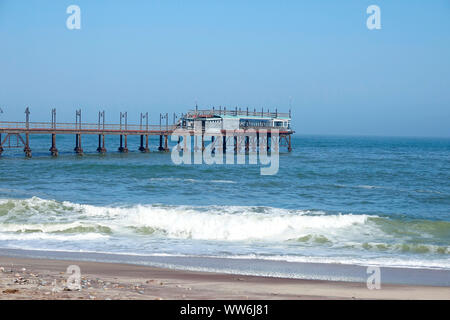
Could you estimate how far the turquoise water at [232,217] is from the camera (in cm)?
1312

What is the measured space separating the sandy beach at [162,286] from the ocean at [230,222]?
2.81 feet

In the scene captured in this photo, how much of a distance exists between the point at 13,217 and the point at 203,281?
1056cm

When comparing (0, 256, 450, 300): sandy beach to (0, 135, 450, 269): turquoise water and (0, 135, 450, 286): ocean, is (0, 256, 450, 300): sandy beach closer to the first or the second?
(0, 135, 450, 286): ocean

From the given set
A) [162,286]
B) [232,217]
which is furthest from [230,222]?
[162,286]

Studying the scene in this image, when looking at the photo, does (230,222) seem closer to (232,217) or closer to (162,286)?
(232,217)

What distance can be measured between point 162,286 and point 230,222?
27.8ft

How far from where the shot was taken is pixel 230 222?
16.8m

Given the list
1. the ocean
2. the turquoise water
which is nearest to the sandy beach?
the ocean

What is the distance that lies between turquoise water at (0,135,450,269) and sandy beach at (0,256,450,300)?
2.24m

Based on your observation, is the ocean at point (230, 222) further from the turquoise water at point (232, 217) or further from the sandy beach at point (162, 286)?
the sandy beach at point (162, 286)

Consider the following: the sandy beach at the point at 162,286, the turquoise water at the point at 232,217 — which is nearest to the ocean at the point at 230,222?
the turquoise water at the point at 232,217

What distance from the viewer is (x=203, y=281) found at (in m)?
9.19

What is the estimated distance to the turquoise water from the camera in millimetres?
13125

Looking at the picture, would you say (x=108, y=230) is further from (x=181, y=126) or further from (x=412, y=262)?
(x=181, y=126)
